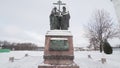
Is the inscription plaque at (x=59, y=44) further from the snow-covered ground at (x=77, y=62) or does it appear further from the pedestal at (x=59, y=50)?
the snow-covered ground at (x=77, y=62)

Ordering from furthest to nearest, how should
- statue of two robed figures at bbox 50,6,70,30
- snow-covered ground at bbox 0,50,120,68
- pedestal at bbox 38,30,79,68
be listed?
1. snow-covered ground at bbox 0,50,120,68
2. statue of two robed figures at bbox 50,6,70,30
3. pedestal at bbox 38,30,79,68

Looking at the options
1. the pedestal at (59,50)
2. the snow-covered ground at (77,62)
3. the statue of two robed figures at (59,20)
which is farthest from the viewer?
the snow-covered ground at (77,62)

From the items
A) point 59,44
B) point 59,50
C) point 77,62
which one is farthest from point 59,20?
point 77,62

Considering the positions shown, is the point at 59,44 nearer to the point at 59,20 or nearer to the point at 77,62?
the point at 59,20

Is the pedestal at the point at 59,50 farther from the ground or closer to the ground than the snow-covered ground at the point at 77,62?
farther from the ground

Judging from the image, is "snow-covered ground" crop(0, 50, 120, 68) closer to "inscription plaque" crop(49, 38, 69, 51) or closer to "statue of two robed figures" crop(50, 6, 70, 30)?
"statue of two robed figures" crop(50, 6, 70, 30)

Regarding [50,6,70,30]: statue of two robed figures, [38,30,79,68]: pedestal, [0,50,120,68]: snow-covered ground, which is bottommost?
[0,50,120,68]: snow-covered ground

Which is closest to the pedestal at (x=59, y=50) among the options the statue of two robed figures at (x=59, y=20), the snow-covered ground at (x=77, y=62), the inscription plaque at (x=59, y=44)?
the inscription plaque at (x=59, y=44)

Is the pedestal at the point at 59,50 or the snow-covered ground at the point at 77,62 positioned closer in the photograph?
the pedestal at the point at 59,50

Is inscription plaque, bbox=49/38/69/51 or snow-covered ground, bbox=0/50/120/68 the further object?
snow-covered ground, bbox=0/50/120/68

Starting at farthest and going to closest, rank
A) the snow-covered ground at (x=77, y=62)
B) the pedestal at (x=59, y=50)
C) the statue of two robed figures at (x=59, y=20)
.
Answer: the snow-covered ground at (x=77, y=62)
the statue of two robed figures at (x=59, y=20)
the pedestal at (x=59, y=50)

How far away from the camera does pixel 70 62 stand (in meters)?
9.15

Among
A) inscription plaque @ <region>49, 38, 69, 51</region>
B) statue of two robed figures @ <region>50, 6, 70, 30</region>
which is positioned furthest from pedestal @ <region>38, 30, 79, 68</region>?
statue of two robed figures @ <region>50, 6, 70, 30</region>

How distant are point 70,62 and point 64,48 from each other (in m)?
0.79
